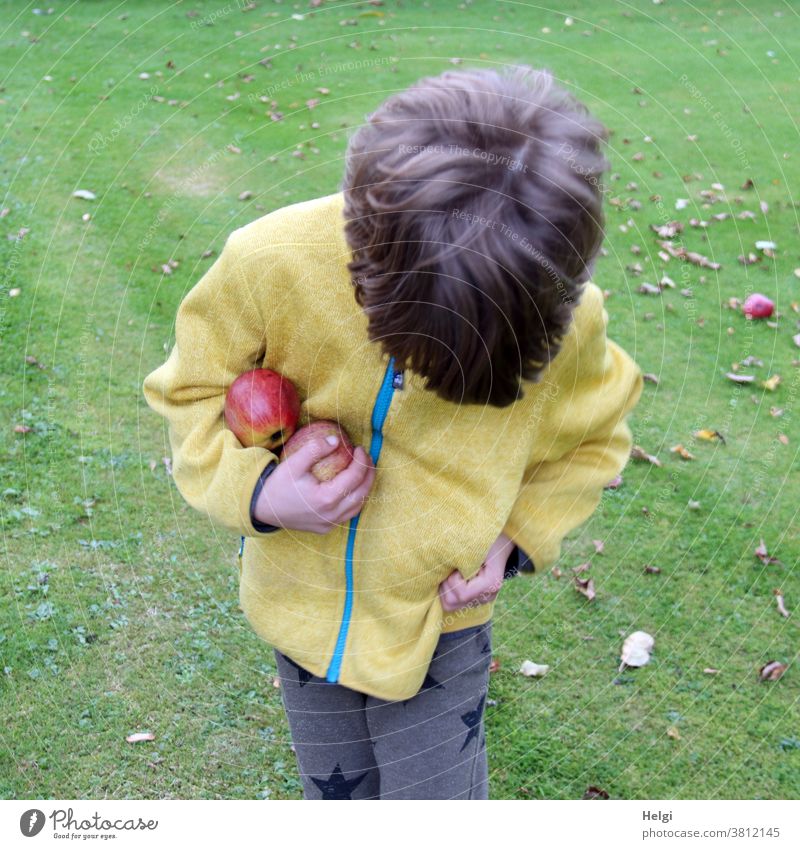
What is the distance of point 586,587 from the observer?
116 inches

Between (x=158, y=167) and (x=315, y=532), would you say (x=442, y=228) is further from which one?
(x=158, y=167)

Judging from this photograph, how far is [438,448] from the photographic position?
1.58 metres

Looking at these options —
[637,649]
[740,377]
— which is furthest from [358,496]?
[740,377]

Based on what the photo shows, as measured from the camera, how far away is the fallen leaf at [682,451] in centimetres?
342

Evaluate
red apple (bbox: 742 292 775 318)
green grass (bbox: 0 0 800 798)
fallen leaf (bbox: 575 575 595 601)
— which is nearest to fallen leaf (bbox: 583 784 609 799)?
green grass (bbox: 0 0 800 798)

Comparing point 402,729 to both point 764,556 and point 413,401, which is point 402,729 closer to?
point 413,401

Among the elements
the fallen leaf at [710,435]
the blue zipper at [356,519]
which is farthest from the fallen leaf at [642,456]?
the blue zipper at [356,519]

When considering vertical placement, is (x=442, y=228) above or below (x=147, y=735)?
above

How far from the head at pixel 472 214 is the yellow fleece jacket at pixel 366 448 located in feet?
0.54

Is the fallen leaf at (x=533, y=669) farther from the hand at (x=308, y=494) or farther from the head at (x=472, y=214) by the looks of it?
the head at (x=472, y=214)

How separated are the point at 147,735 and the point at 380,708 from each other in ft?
3.02

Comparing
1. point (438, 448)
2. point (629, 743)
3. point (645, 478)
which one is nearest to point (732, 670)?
point (629, 743)

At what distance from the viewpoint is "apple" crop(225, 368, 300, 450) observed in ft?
4.92

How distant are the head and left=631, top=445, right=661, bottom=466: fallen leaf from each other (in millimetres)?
2233
